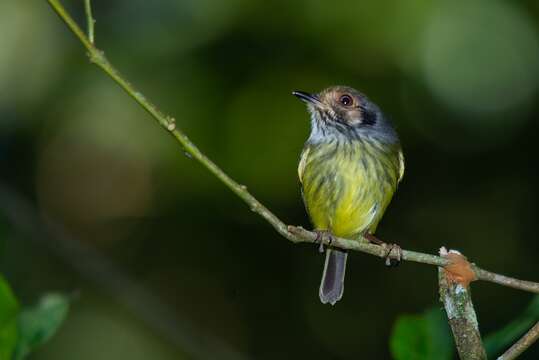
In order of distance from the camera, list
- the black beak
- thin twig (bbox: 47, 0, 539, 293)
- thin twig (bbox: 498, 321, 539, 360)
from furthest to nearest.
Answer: the black beak
thin twig (bbox: 47, 0, 539, 293)
thin twig (bbox: 498, 321, 539, 360)

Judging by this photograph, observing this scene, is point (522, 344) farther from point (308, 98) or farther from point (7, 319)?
point (308, 98)

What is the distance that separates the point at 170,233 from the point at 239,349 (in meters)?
1.05

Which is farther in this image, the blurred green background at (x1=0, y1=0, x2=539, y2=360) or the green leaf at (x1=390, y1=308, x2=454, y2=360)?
the blurred green background at (x1=0, y1=0, x2=539, y2=360)

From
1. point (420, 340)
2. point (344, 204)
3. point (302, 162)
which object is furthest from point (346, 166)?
point (420, 340)

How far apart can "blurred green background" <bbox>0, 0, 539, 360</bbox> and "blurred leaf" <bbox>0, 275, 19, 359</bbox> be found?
2.74m

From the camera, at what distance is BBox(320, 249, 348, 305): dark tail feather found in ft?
17.5

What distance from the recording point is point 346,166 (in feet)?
16.0

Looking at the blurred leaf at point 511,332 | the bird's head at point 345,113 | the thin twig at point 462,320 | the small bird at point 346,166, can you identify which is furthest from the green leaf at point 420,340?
the bird's head at point 345,113

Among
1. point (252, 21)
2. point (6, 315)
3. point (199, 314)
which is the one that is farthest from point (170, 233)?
point (6, 315)

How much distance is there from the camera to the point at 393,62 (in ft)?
19.7

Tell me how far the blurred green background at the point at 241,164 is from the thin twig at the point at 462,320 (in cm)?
308

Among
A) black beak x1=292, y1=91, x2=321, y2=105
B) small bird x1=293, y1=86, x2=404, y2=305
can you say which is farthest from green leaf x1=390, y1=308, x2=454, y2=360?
black beak x1=292, y1=91, x2=321, y2=105

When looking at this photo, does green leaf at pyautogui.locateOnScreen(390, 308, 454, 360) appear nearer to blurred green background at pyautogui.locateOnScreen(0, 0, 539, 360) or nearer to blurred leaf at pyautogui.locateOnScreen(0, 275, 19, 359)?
blurred leaf at pyautogui.locateOnScreen(0, 275, 19, 359)

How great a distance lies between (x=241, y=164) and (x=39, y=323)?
3.70 m
